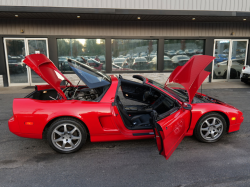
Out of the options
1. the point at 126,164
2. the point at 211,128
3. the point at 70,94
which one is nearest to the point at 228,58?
the point at 211,128

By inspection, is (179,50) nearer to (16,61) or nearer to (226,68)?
(226,68)

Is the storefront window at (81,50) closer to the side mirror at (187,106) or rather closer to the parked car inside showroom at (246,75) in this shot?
the parked car inside showroom at (246,75)

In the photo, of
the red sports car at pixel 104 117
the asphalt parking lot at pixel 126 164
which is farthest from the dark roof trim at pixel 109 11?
the asphalt parking lot at pixel 126 164

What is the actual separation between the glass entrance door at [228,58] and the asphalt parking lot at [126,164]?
8848mm

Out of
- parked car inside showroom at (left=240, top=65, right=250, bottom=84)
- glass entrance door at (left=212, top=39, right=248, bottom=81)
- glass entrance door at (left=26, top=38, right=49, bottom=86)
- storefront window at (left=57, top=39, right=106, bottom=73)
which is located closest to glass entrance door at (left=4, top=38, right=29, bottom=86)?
glass entrance door at (left=26, top=38, right=49, bottom=86)

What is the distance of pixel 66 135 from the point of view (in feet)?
11.5

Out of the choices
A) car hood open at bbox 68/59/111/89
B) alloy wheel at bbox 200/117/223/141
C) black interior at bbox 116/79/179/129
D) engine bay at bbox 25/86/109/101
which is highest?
car hood open at bbox 68/59/111/89

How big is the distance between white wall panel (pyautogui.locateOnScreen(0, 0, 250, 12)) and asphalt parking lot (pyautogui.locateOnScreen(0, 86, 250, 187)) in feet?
21.5

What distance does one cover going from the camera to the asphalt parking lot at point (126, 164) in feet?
9.39

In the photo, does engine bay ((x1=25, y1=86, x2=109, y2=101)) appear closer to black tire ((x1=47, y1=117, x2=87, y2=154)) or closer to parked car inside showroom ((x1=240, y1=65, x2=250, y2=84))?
black tire ((x1=47, y1=117, x2=87, y2=154))

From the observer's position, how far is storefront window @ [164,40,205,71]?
464 inches

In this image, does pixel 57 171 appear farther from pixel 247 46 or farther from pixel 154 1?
pixel 247 46

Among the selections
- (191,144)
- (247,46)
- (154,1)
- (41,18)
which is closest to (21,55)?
(41,18)

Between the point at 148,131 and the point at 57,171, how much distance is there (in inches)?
66.5
